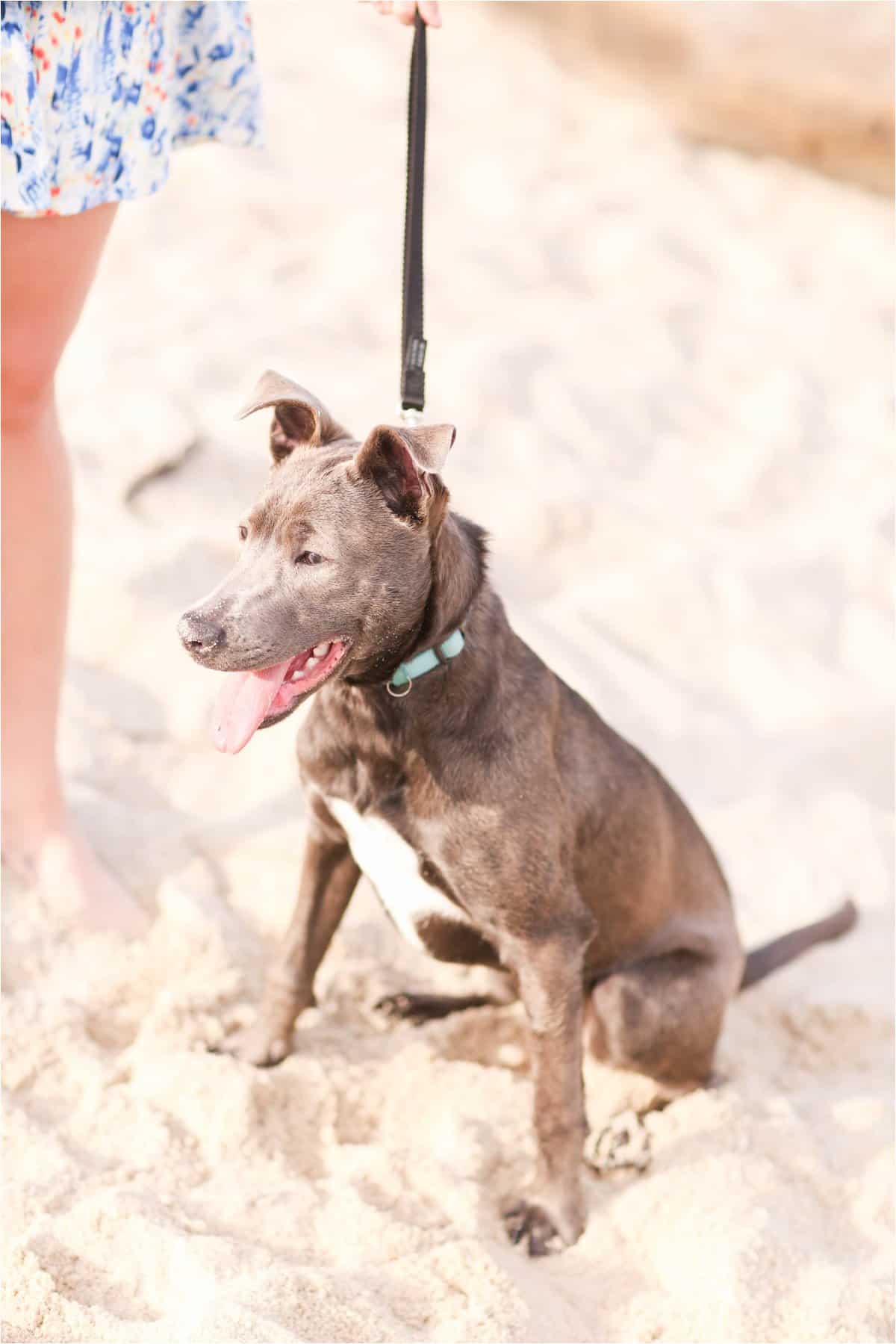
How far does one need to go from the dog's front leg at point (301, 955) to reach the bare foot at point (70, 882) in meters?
0.44

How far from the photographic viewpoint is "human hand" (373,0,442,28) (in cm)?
292

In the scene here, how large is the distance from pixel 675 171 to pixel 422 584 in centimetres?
560

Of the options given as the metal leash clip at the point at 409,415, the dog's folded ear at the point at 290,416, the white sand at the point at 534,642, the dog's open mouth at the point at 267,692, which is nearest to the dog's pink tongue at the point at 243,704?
the dog's open mouth at the point at 267,692

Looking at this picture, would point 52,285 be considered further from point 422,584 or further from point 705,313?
point 705,313

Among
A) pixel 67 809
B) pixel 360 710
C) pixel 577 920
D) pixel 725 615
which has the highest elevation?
pixel 360 710

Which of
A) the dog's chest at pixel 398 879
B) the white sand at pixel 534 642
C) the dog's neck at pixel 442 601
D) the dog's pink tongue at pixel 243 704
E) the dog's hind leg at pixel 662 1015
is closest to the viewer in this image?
the dog's pink tongue at pixel 243 704

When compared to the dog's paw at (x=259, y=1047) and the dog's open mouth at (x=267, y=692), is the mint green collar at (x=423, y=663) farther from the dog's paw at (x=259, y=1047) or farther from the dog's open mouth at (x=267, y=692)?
the dog's paw at (x=259, y=1047)

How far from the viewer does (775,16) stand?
7.17 m

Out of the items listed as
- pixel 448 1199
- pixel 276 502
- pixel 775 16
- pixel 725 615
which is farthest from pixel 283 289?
pixel 448 1199

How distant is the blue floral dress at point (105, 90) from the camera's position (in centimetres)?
259

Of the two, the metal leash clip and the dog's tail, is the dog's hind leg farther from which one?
the metal leash clip

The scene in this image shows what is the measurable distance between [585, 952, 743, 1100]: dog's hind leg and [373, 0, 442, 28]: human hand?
2.10 metres

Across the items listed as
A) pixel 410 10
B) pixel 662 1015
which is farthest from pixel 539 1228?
pixel 410 10

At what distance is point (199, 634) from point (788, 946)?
6.44ft
